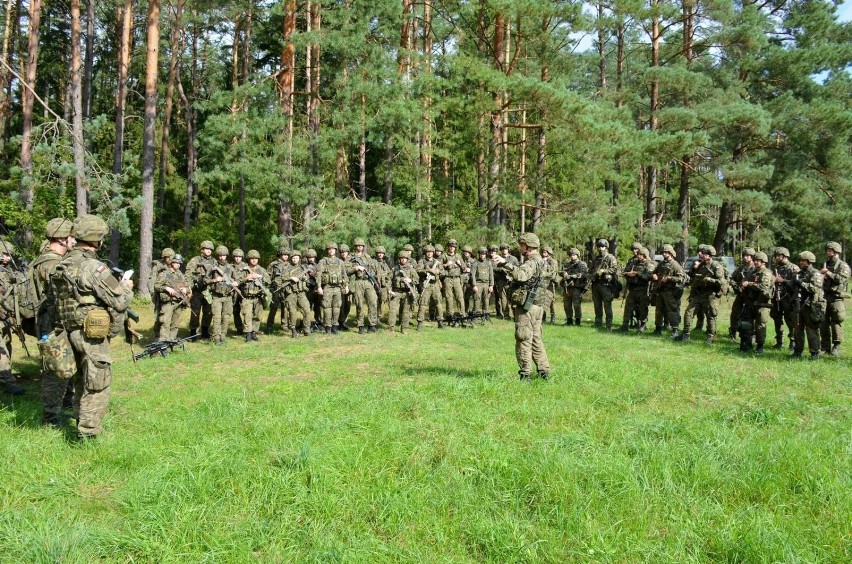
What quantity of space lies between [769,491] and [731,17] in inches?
904

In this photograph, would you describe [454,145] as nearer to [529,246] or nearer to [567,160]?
[567,160]

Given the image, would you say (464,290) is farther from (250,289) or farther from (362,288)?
(250,289)

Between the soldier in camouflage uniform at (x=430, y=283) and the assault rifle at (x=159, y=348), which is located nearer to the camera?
the assault rifle at (x=159, y=348)

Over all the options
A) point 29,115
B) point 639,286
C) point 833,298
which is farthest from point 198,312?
point 29,115

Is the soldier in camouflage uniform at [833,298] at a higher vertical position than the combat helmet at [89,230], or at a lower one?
lower

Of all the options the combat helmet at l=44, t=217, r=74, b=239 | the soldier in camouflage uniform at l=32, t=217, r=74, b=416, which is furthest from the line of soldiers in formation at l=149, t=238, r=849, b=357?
the combat helmet at l=44, t=217, r=74, b=239

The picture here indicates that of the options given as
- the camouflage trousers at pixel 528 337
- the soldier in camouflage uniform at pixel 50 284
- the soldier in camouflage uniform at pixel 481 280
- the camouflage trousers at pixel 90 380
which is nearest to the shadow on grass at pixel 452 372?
the camouflage trousers at pixel 528 337

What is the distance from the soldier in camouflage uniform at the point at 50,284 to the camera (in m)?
5.59

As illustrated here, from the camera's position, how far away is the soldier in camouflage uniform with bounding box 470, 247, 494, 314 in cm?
1460

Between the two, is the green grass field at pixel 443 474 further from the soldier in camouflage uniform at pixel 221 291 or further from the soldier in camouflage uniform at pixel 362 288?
the soldier in camouflage uniform at pixel 362 288

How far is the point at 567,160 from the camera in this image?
2136cm

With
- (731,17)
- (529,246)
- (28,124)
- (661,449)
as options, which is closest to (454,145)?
(731,17)

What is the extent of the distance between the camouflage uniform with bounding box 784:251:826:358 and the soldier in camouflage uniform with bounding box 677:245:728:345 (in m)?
1.50

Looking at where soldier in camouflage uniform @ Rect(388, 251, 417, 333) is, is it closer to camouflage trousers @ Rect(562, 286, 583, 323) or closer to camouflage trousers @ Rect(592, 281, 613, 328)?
camouflage trousers @ Rect(562, 286, 583, 323)
